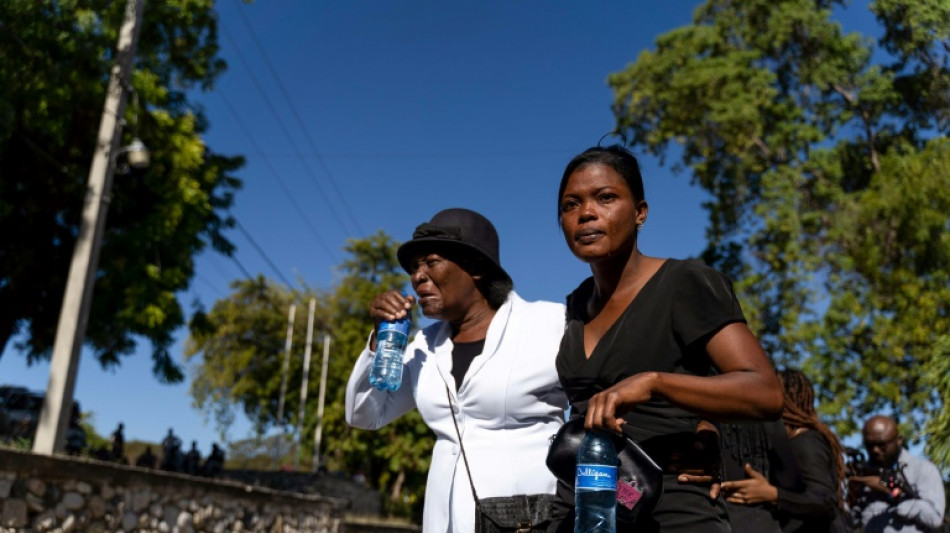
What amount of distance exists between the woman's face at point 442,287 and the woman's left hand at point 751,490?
1.28 m

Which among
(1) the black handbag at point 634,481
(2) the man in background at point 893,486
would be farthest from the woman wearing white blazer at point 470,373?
(2) the man in background at point 893,486

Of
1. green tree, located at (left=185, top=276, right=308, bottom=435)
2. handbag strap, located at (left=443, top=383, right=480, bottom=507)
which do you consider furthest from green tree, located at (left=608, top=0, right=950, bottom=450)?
green tree, located at (left=185, top=276, right=308, bottom=435)

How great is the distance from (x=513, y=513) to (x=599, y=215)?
3.41 feet

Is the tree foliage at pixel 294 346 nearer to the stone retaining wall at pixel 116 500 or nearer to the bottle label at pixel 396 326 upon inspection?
the stone retaining wall at pixel 116 500

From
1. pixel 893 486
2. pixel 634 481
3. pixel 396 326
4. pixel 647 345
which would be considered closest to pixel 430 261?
pixel 396 326

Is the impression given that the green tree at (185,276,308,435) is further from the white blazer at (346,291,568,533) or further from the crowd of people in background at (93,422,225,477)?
the white blazer at (346,291,568,533)

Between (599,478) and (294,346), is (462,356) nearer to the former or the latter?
(599,478)

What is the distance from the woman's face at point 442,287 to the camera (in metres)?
3.26

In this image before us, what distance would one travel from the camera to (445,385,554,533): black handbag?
2736mm

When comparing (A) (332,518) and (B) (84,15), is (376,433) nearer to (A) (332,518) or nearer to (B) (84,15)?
(A) (332,518)

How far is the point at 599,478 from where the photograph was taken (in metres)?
1.81

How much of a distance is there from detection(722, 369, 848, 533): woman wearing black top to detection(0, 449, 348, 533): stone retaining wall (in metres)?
6.00

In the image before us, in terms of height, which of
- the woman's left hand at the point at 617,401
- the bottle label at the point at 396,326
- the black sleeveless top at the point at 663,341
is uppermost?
the bottle label at the point at 396,326

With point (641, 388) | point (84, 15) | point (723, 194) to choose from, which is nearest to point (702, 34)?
point (723, 194)
